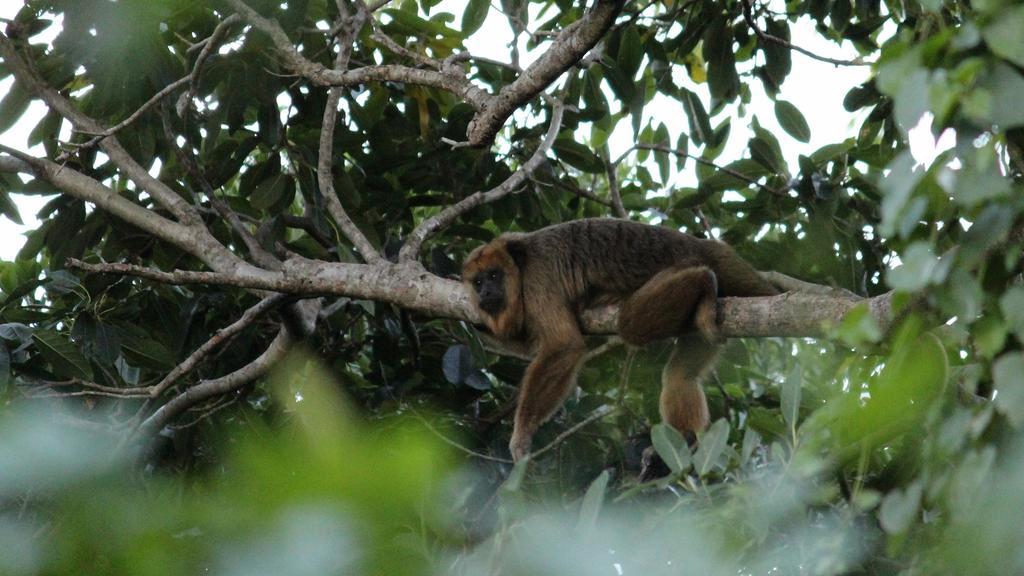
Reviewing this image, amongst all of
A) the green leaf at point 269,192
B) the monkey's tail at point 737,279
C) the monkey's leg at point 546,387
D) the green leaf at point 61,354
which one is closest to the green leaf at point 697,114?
the monkey's tail at point 737,279

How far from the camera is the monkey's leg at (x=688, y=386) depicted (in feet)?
19.7

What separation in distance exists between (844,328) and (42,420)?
0.97 meters

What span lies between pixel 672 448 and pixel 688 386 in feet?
12.6

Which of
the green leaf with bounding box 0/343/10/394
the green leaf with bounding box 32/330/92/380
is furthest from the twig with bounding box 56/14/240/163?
the green leaf with bounding box 0/343/10/394

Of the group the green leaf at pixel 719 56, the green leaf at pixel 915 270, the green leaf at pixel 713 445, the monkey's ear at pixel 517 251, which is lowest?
the monkey's ear at pixel 517 251

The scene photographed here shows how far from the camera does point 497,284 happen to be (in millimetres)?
5875

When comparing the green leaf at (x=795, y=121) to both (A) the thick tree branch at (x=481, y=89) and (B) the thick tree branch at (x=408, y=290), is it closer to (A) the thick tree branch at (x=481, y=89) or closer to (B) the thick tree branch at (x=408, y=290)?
(B) the thick tree branch at (x=408, y=290)

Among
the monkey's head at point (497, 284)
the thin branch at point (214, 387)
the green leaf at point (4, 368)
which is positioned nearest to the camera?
the green leaf at point (4, 368)

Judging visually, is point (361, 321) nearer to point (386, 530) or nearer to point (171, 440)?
point (171, 440)

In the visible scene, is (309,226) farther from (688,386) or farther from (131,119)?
(688,386)

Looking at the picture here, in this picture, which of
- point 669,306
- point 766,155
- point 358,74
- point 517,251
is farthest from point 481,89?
point 766,155

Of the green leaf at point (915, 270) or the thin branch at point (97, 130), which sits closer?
the green leaf at point (915, 270)

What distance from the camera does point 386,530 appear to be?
0.95 metres

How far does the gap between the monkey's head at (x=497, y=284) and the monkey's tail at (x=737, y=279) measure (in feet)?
3.80
